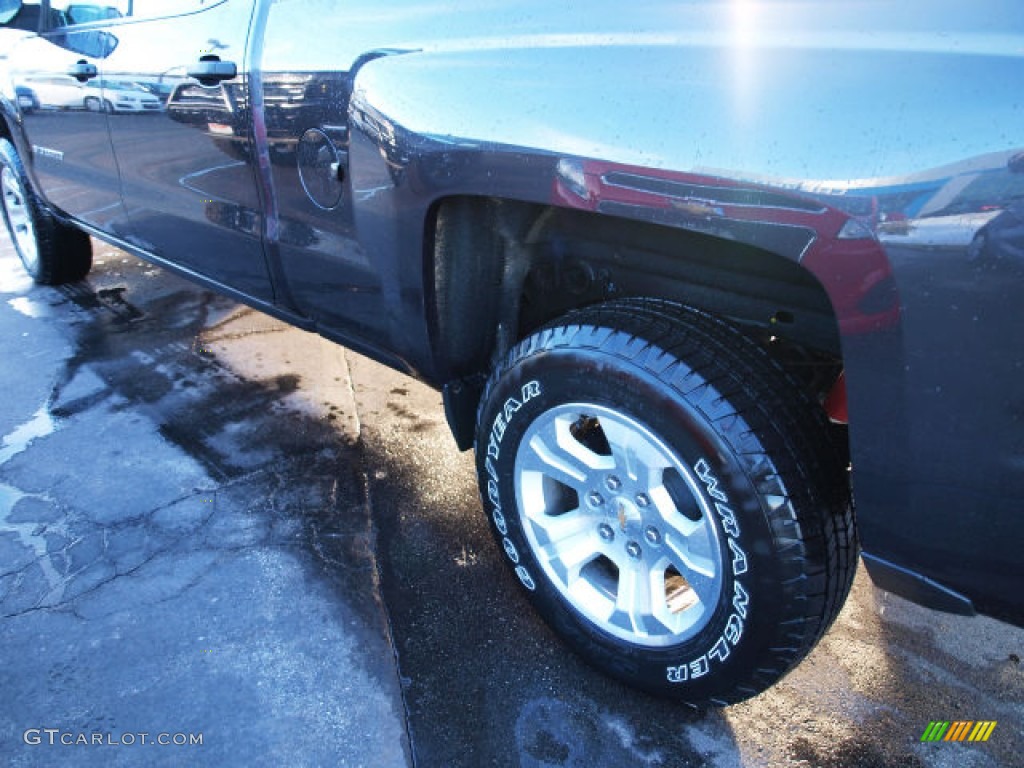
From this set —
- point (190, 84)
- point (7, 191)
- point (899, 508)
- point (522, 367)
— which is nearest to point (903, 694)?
point (899, 508)

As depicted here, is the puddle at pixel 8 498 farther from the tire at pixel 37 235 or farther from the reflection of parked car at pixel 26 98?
the tire at pixel 37 235

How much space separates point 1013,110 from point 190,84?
2.33 meters

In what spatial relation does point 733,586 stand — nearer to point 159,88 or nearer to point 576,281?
point 576,281

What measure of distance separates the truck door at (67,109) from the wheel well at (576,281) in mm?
2005

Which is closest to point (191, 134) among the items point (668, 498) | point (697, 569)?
point (668, 498)

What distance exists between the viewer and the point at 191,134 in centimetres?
251

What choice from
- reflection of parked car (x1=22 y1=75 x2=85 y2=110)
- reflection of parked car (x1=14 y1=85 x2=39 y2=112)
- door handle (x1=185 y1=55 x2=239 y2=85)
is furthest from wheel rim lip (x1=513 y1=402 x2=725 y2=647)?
reflection of parked car (x1=14 y1=85 x2=39 y2=112)

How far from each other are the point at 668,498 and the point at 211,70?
1.90m

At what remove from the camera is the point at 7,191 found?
4617mm

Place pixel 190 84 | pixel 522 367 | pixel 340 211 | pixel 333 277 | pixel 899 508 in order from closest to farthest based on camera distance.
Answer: pixel 899 508 < pixel 522 367 < pixel 340 211 < pixel 333 277 < pixel 190 84

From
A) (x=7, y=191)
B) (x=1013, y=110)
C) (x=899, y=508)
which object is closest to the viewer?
(x=1013, y=110)

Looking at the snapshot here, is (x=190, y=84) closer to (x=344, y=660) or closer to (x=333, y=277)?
(x=333, y=277)

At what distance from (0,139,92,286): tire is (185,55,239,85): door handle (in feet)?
7.89

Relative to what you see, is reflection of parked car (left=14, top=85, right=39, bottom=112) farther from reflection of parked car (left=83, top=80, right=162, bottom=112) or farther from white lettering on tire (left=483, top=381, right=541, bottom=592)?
white lettering on tire (left=483, top=381, right=541, bottom=592)
